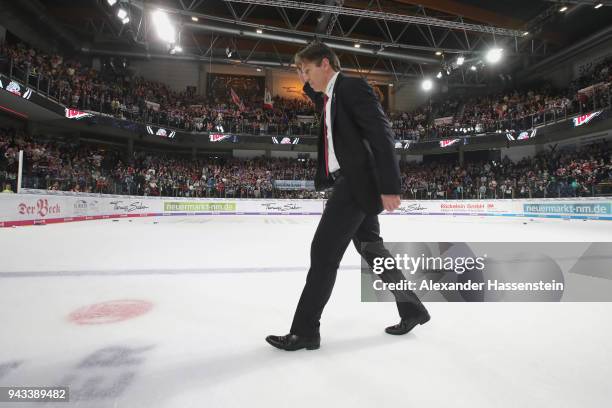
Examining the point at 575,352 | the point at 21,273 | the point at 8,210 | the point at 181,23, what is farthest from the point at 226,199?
the point at 575,352

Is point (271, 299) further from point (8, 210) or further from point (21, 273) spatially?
point (8, 210)

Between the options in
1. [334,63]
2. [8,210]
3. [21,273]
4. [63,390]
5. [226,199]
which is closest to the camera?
[63,390]

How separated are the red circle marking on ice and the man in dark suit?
43.4 inches

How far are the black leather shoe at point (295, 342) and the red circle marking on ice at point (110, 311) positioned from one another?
1.07 meters

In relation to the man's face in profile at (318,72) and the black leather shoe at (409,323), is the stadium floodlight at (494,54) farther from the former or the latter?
the black leather shoe at (409,323)

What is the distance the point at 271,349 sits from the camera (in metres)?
1.69

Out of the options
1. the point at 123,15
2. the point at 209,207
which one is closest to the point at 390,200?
the point at 123,15

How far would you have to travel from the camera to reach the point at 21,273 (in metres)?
3.23

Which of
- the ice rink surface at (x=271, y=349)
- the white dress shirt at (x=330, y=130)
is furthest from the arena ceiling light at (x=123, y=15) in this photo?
the white dress shirt at (x=330, y=130)

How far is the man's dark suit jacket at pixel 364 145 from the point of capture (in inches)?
61.1

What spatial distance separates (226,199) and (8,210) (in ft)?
37.0

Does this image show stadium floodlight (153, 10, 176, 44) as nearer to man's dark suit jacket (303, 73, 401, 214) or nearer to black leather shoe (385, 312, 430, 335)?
man's dark suit jacket (303, 73, 401, 214)

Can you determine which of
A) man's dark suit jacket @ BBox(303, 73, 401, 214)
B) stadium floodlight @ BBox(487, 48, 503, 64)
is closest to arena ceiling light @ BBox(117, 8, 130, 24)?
man's dark suit jacket @ BBox(303, 73, 401, 214)

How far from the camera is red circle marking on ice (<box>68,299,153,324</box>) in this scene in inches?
80.1
